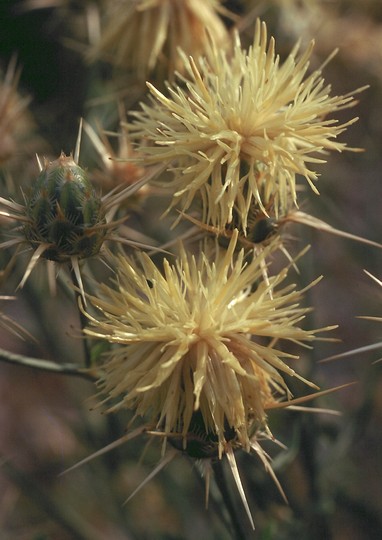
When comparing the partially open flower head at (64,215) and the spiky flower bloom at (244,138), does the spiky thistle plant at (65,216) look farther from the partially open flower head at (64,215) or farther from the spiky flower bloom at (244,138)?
the spiky flower bloom at (244,138)

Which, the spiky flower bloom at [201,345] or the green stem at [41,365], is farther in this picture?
the green stem at [41,365]

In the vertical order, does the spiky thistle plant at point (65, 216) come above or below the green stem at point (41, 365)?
above

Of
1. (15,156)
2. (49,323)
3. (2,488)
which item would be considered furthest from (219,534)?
(2,488)

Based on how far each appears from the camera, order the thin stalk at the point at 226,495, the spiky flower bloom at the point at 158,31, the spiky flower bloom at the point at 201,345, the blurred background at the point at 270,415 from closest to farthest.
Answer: the spiky flower bloom at the point at 201,345 < the thin stalk at the point at 226,495 < the spiky flower bloom at the point at 158,31 < the blurred background at the point at 270,415

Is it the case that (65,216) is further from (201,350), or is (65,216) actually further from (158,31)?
(158,31)

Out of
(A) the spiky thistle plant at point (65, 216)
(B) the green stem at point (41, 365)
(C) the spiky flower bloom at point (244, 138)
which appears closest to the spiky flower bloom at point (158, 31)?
(C) the spiky flower bloom at point (244, 138)

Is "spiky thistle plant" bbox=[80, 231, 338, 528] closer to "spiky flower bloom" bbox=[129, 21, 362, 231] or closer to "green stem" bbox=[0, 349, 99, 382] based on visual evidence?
"spiky flower bloom" bbox=[129, 21, 362, 231]

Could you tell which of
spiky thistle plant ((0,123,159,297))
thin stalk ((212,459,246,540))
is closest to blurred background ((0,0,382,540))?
thin stalk ((212,459,246,540))
